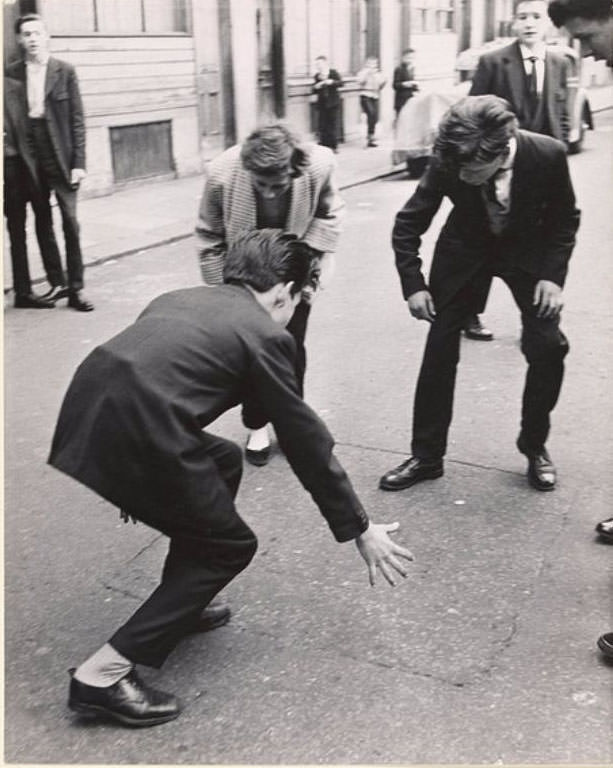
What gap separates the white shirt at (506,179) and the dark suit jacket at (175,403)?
146cm

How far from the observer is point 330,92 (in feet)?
47.0

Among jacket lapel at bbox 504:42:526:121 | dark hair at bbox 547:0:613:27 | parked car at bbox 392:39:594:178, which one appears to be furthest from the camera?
parked car at bbox 392:39:594:178

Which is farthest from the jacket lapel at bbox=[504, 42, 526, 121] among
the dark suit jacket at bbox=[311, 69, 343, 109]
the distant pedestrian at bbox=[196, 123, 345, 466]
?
the dark suit jacket at bbox=[311, 69, 343, 109]

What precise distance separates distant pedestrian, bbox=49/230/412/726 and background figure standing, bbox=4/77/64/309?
4289 millimetres

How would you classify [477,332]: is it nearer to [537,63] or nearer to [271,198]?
[537,63]

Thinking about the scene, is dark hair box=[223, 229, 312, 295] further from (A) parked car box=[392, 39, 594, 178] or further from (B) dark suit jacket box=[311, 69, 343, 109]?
(B) dark suit jacket box=[311, 69, 343, 109]

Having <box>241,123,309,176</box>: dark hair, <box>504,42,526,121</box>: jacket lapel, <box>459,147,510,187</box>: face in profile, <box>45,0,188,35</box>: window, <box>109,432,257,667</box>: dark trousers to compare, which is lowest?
<box>109,432,257,667</box>: dark trousers

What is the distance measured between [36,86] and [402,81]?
786 cm

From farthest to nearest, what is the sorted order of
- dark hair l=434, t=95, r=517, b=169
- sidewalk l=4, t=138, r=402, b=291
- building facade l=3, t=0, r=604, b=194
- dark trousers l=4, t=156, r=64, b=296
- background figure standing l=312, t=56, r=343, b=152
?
background figure standing l=312, t=56, r=343, b=152 → building facade l=3, t=0, r=604, b=194 → sidewalk l=4, t=138, r=402, b=291 → dark trousers l=4, t=156, r=64, b=296 → dark hair l=434, t=95, r=517, b=169

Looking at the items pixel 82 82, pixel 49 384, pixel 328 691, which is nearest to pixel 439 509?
pixel 328 691

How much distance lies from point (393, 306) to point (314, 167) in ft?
9.78

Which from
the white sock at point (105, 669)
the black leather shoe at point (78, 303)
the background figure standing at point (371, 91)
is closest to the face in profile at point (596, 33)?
the white sock at point (105, 669)

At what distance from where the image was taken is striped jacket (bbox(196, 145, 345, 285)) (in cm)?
373

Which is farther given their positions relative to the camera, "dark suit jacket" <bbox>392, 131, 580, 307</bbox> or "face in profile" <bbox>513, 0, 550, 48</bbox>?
"face in profile" <bbox>513, 0, 550, 48</bbox>
